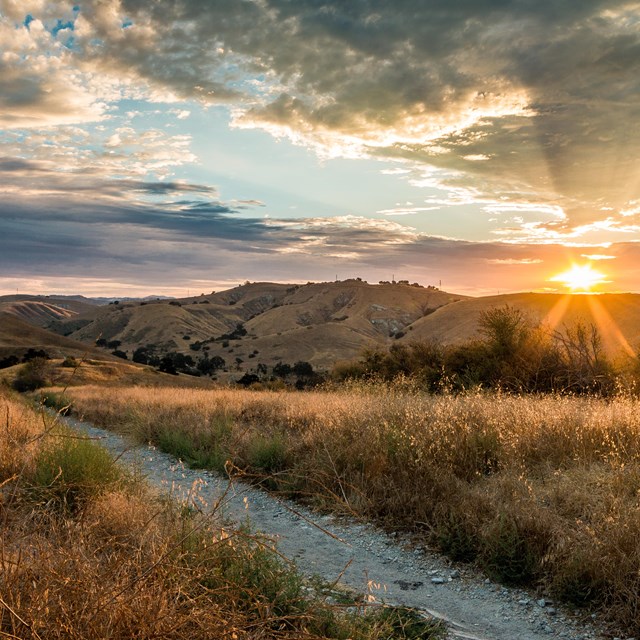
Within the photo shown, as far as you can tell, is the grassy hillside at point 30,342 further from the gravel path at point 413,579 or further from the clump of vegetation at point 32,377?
the gravel path at point 413,579

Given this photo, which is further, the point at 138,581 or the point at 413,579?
the point at 413,579

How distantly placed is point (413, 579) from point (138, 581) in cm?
334

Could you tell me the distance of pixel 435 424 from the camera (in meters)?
8.12

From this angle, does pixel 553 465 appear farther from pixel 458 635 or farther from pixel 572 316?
pixel 572 316

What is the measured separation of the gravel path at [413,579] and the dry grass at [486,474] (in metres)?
0.23

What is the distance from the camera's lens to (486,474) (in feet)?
24.2

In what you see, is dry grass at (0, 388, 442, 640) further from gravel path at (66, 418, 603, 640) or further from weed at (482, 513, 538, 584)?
weed at (482, 513, 538, 584)

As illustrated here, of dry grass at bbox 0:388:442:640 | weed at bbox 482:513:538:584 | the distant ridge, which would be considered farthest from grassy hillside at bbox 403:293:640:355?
dry grass at bbox 0:388:442:640

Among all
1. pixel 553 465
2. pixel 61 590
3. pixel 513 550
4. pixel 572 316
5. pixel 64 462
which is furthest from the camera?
pixel 572 316

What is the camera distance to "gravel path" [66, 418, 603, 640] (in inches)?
171

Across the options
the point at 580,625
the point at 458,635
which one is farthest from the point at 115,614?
the point at 580,625

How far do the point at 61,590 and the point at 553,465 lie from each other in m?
6.42

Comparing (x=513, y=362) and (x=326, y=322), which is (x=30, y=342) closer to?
(x=513, y=362)

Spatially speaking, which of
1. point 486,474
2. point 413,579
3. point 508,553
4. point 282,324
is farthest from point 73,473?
point 282,324
